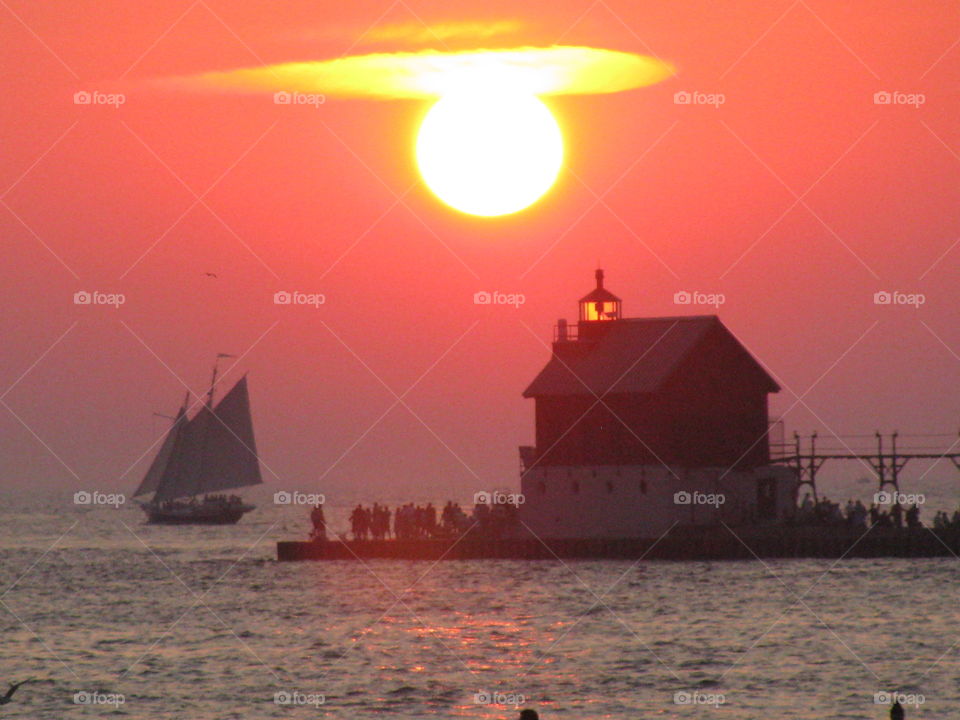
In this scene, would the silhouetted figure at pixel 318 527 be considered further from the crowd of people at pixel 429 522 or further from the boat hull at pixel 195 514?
the boat hull at pixel 195 514

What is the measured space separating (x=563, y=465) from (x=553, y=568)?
450 centimetres

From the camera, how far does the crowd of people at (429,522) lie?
70.6m

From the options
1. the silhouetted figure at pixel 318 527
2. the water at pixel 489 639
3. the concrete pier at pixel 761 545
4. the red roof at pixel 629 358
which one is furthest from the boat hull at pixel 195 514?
the concrete pier at pixel 761 545

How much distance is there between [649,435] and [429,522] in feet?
39.6

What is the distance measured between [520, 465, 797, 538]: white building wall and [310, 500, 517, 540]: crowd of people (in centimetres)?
213

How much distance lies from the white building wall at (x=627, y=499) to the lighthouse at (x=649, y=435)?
0.04 meters

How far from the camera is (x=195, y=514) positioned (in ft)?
437

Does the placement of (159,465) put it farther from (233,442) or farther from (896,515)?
(896,515)

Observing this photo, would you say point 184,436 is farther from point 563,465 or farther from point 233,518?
point 563,465

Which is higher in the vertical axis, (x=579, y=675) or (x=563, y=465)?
(x=563, y=465)

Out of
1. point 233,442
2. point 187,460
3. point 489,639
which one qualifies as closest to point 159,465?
point 187,460

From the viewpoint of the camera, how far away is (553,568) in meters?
65.6

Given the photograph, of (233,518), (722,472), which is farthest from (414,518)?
(233,518)

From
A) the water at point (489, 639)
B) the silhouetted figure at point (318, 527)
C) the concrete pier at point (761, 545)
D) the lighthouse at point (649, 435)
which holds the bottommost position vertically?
the water at point (489, 639)
